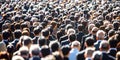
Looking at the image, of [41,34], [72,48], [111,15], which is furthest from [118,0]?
[72,48]

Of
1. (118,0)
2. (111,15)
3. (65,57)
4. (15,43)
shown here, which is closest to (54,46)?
(65,57)

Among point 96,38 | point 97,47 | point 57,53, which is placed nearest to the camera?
point 57,53

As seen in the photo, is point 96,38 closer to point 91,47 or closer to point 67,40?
point 67,40

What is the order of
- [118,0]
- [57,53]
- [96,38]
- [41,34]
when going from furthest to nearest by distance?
1. [118,0]
2. [41,34]
3. [96,38]
4. [57,53]

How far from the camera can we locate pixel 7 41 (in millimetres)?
13375

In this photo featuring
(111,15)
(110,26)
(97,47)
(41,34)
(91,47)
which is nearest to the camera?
(91,47)

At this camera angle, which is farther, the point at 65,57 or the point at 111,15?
the point at 111,15

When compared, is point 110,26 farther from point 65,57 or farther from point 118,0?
point 118,0

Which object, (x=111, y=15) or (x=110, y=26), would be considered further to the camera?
(x=111, y=15)

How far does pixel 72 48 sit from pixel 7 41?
9.98ft

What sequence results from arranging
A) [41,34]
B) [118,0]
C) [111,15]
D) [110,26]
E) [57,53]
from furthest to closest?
1. [118,0]
2. [111,15]
3. [110,26]
4. [41,34]
5. [57,53]

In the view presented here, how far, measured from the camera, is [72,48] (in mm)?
11164

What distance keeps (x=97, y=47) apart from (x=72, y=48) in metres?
1.21

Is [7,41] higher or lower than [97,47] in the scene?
higher
